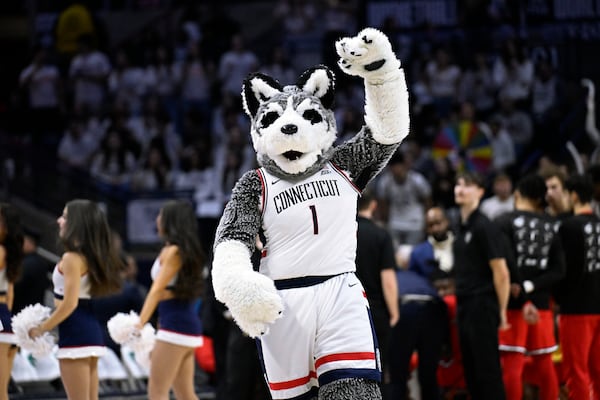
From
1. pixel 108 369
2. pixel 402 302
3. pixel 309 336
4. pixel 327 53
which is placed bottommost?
pixel 108 369

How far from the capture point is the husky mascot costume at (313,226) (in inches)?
198

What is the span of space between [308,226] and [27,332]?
252 centimetres

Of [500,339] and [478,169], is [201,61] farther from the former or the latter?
[500,339]

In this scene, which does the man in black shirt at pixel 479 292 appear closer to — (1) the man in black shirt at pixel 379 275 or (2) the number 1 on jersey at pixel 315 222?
(1) the man in black shirt at pixel 379 275

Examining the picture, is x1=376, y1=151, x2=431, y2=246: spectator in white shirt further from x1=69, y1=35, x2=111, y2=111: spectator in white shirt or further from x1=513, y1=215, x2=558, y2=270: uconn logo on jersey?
x1=69, y1=35, x2=111, y2=111: spectator in white shirt

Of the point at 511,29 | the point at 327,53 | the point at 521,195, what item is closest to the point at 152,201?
the point at 327,53

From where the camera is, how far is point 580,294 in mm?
8039

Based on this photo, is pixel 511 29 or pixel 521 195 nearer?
pixel 521 195

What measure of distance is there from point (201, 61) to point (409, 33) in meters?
3.11

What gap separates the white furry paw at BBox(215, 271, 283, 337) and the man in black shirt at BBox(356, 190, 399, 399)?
3.10 metres

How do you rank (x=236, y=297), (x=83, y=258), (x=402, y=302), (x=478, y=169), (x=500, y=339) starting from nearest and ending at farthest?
(x=236, y=297)
(x=83, y=258)
(x=500, y=339)
(x=402, y=302)
(x=478, y=169)

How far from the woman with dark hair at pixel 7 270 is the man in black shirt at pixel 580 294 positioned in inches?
152

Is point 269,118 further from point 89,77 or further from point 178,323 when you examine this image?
point 89,77

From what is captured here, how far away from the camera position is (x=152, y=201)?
44.9ft
